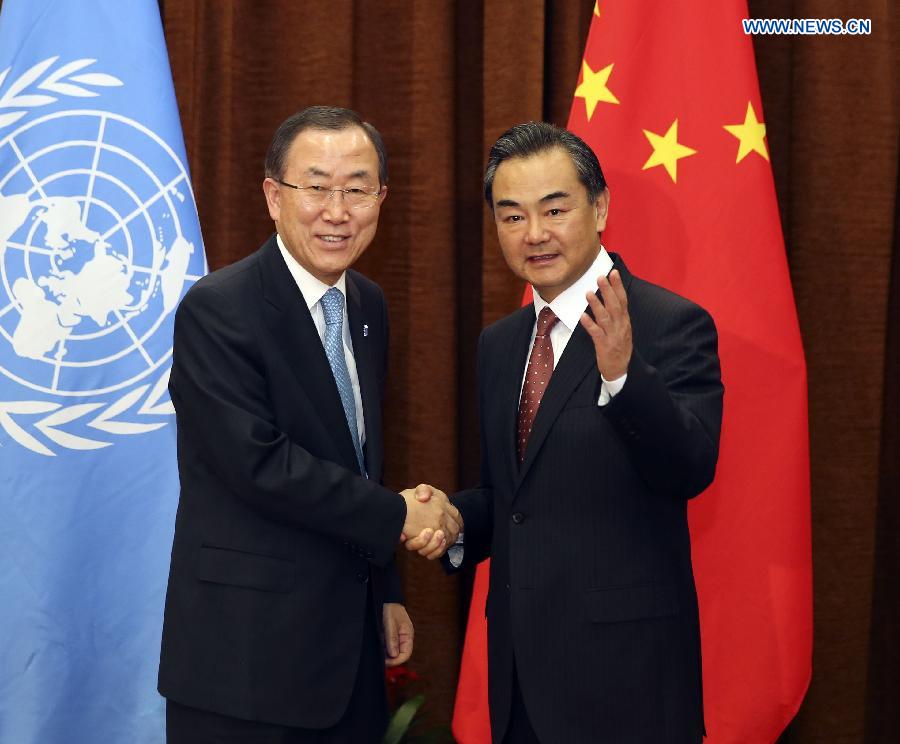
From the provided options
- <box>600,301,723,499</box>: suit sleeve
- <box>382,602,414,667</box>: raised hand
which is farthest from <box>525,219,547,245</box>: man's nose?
<box>382,602,414,667</box>: raised hand

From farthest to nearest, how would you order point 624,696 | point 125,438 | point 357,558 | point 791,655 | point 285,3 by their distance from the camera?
1. point 285,3
2. point 125,438
3. point 791,655
4. point 357,558
5. point 624,696

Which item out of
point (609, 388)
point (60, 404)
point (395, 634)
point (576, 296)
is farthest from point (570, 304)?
point (60, 404)

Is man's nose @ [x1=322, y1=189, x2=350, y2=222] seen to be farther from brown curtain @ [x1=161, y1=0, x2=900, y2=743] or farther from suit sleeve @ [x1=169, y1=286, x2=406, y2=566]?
brown curtain @ [x1=161, y1=0, x2=900, y2=743]

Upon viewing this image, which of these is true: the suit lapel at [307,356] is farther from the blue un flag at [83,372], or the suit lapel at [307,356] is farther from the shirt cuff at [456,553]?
the blue un flag at [83,372]

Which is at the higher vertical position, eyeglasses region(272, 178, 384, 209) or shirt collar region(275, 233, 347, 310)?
eyeglasses region(272, 178, 384, 209)

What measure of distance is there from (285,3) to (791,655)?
7.51ft

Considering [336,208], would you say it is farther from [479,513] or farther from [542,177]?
[479,513]

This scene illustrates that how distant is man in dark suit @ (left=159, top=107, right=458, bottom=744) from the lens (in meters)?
1.66

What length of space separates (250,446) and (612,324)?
65 centimetres

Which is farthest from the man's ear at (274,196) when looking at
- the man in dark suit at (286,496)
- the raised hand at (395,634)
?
the raised hand at (395,634)

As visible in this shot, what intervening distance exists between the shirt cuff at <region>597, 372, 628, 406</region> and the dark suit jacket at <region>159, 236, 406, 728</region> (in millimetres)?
445

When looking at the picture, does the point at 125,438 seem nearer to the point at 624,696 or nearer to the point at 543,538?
the point at 543,538

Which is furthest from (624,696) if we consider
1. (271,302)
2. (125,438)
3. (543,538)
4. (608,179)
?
(125,438)

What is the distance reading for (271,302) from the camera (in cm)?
176
